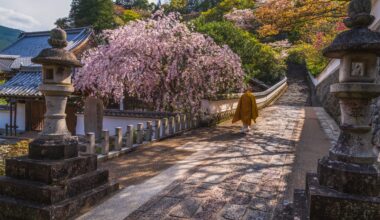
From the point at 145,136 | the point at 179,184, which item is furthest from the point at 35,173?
the point at 145,136

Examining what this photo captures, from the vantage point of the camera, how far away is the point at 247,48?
73.3 ft

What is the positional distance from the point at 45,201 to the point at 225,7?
31884 mm

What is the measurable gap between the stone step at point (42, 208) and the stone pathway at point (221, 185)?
0.21 meters

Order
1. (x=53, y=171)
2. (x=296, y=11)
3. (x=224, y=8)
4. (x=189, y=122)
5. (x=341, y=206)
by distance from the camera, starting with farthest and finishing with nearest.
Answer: (x=224, y=8) < (x=189, y=122) < (x=296, y=11) < (x=53, y=171) < (x=341, y=206)

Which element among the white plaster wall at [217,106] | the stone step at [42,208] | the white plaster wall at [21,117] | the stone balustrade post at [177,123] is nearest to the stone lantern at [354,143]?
the stone step at [42,208]

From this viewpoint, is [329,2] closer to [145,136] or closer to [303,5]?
[303,5]

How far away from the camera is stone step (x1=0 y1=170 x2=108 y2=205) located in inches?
147

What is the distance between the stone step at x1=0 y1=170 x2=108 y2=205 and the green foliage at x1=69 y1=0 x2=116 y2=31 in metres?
37.2

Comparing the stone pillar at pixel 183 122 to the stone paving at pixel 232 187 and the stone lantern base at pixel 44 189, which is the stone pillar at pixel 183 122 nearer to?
the stone paving at pixel 232 187

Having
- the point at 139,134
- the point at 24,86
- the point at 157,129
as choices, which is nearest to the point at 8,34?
the point at 24,86

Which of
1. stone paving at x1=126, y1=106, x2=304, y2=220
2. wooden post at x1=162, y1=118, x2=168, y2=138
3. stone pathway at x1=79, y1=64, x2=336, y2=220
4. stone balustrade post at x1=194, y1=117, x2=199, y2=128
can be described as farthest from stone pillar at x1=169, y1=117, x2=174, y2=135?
stone paving at x1=126, y1=106, x2=304, y2=220

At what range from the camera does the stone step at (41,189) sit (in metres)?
3.74

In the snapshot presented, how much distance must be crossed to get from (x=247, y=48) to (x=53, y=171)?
2033 centimetres

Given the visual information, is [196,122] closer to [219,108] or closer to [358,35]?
[219,108]
